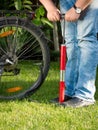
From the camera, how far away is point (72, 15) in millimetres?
4406

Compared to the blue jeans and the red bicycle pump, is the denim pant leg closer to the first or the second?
the blue jeans

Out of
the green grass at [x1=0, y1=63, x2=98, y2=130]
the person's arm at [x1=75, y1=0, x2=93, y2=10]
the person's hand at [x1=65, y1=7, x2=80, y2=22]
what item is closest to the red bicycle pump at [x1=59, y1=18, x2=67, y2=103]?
the green grass at [x1=0, y1=63, x2=98, y2=130]

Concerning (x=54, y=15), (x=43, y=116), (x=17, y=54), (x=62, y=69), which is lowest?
(x=43, y=116)

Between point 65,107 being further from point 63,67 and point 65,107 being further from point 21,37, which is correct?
point 21,37

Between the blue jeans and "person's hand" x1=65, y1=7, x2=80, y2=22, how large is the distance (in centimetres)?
6

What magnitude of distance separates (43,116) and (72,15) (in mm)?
991

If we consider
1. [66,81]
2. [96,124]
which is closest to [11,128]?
[96,124]

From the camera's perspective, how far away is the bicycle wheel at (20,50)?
181 inches

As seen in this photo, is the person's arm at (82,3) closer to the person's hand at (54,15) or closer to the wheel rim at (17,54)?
the person's hand at (54,15)

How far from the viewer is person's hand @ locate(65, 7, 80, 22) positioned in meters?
4.39

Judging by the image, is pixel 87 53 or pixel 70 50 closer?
pixel 87 53

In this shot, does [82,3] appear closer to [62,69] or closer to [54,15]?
[54,15]

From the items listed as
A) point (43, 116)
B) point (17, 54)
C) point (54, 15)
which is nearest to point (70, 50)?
point (54, 15)

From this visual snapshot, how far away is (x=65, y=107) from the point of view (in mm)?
4488
